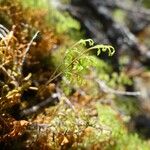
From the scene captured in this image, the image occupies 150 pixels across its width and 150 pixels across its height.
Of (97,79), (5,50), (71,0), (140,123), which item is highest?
(71,0)

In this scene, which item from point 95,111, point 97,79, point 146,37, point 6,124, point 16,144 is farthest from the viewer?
point 146,37

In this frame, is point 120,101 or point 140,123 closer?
point 120,101

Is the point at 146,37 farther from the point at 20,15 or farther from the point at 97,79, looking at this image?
the point at 20,15

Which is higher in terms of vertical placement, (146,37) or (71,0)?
(71,0)

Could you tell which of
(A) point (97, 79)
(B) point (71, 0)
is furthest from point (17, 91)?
(B) point (71, 0)

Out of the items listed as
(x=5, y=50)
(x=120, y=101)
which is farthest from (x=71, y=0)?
(x=5, y=50)

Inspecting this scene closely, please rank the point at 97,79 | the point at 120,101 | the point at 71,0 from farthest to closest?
the point at 71,0 < the point at 120,101 < the point at 97,79

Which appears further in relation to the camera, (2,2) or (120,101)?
(120,101)

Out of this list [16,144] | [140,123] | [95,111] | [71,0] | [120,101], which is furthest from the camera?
[140,123]

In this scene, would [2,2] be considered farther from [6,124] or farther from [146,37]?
[146,37]
